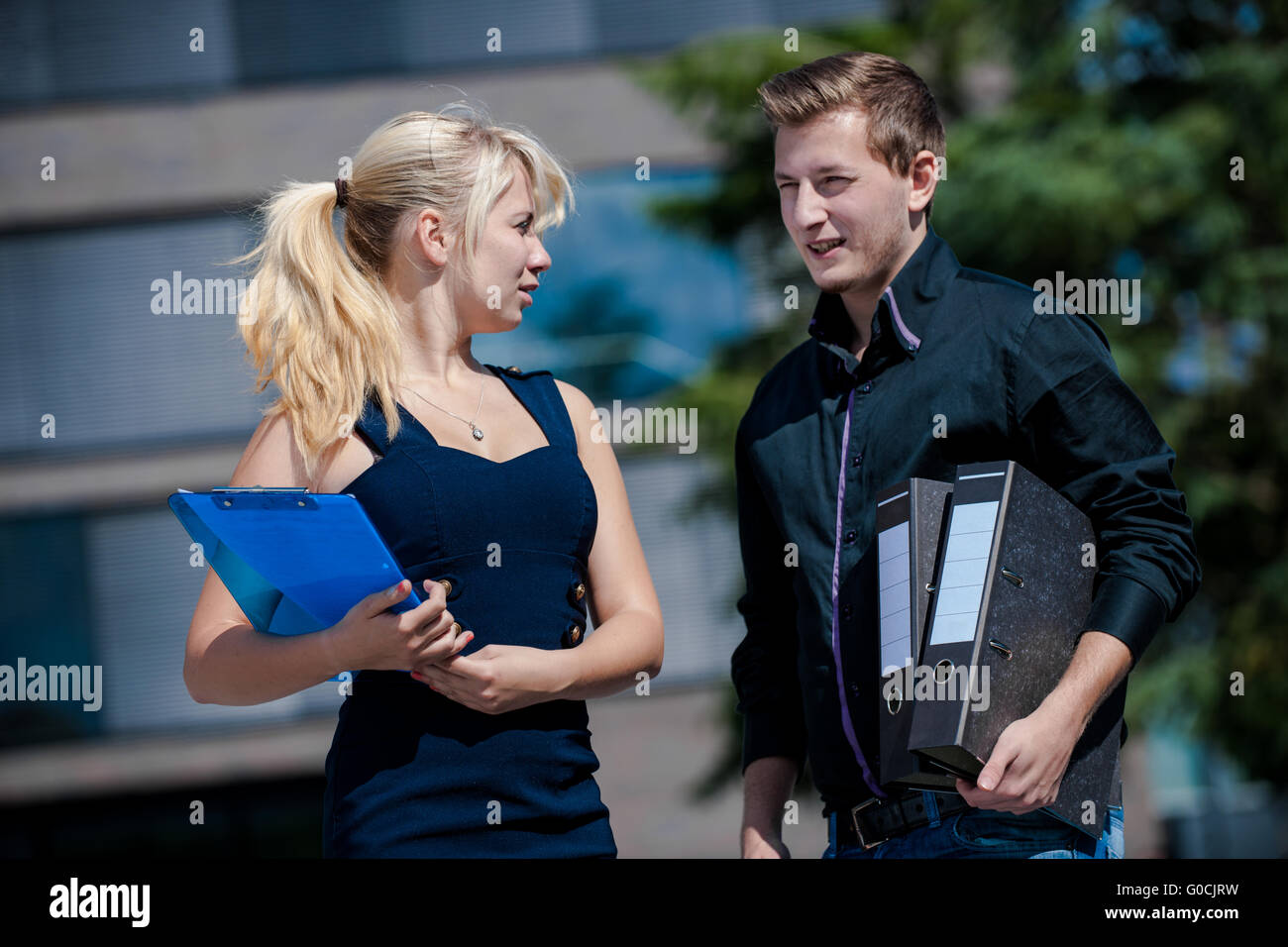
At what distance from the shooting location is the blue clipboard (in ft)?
6.66

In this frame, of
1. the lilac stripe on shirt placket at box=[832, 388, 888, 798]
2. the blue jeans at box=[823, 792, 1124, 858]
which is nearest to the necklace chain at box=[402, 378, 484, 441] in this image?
the lilac stripe on shirt placket at box=[832, 388, 888, 798]

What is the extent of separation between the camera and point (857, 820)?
2352 mm

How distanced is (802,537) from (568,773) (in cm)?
57

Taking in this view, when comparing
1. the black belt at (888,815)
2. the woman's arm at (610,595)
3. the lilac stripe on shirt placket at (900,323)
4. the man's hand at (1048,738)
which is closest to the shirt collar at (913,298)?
the lilac stripe on shirt placket at (900,323)

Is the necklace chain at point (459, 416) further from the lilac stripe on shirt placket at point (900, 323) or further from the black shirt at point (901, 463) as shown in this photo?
the lilac stripe on shirt placket at point (900, 323)

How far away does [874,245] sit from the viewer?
248cm

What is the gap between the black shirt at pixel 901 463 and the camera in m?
2.25

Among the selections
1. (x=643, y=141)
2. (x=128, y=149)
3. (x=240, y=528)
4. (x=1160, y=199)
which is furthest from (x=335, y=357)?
(x=128, y=149)

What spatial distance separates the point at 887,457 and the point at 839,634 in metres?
0.31

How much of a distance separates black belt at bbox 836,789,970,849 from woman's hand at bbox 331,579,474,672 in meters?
0.71

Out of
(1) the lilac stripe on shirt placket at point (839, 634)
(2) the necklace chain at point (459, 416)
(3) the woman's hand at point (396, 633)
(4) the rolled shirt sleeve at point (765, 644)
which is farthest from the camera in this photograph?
(4) the rolled shirt sleeve at point (765, 644)

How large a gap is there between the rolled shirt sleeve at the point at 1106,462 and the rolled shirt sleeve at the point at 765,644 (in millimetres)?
540

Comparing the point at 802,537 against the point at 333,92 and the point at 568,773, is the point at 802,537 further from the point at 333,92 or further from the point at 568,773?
the point at 333,92
